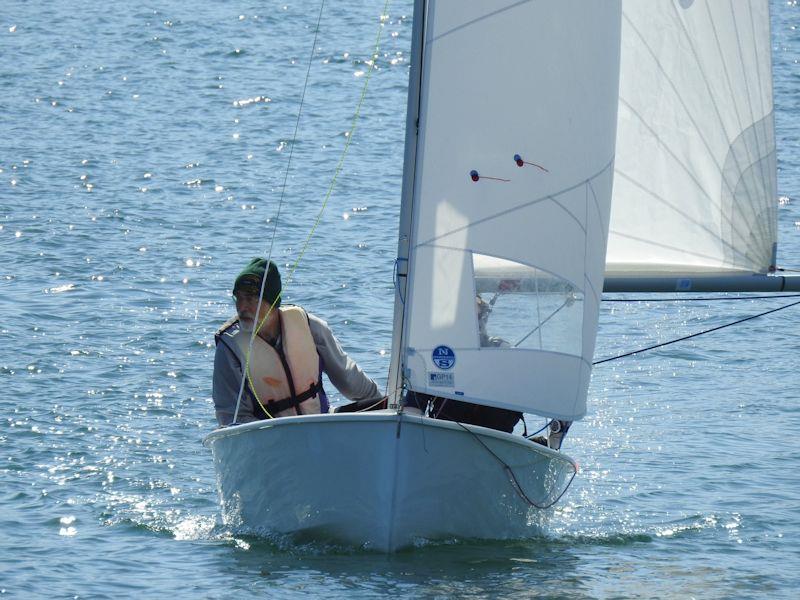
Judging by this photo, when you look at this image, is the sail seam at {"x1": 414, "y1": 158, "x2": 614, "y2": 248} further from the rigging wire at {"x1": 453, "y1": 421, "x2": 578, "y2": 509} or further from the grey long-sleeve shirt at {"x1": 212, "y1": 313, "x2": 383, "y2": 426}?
the grey long-sleeve shirt at {"x1": 212, "y1": 313, "x2": 383, "y2": 426}

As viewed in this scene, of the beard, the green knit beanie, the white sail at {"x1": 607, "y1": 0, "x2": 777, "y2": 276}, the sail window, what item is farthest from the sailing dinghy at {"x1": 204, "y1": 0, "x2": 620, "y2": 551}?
the white sail at {"x1": 607, "y1": 0, "x2": 777, "y2": 276}

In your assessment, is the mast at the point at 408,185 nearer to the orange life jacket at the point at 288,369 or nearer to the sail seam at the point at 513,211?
the sail seam at the point at 513,211

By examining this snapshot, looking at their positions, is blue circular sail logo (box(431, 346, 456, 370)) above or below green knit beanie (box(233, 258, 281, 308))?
below

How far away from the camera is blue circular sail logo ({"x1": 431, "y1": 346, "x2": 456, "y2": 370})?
6.32 metres

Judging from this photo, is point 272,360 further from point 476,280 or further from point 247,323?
point 476,280

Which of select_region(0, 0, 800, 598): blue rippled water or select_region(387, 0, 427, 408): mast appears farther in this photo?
select_region(0, 0, 800, 598): blue rippled water

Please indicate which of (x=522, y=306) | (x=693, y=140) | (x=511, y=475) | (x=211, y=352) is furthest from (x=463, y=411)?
(x=211, y=352)

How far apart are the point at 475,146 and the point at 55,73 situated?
15750mm

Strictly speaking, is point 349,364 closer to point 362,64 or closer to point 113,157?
point 113,157

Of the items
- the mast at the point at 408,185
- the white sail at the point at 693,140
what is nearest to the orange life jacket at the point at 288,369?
the mast at the point at 408,185

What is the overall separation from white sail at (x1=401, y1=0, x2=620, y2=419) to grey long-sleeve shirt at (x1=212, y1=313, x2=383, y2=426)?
0.96 m

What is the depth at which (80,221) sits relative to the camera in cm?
1473

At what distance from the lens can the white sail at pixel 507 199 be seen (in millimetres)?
6332

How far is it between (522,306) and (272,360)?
127 cm
